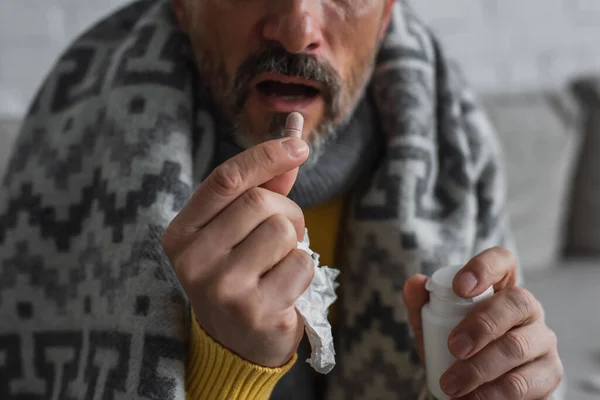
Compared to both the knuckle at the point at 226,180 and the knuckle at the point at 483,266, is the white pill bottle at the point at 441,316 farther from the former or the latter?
the knuckle at the point at 226,180

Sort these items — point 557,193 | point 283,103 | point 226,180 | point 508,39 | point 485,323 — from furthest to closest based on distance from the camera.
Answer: point 508,39, point 557,193, point 283,103, point 485,323, point 226,180

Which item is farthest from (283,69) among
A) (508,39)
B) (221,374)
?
(508,39)

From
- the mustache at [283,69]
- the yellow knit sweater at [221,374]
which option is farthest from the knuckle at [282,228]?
the mustache at [283,69]

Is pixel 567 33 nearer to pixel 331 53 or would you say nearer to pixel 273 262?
pixel 331 53

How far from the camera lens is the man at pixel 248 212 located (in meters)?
0.53

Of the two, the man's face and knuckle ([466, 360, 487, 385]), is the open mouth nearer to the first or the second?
the man's face

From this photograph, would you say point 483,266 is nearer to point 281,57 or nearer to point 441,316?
point 441,316

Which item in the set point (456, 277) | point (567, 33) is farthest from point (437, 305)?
point (567, 33)

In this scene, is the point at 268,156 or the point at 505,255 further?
the point at 505,255

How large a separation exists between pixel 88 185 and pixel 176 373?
0.31m

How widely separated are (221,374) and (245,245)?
0.49 ft

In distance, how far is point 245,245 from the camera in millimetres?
510

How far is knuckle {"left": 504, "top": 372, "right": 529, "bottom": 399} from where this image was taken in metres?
0.62

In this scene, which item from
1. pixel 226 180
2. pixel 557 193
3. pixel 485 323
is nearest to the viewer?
pixel 226 180
